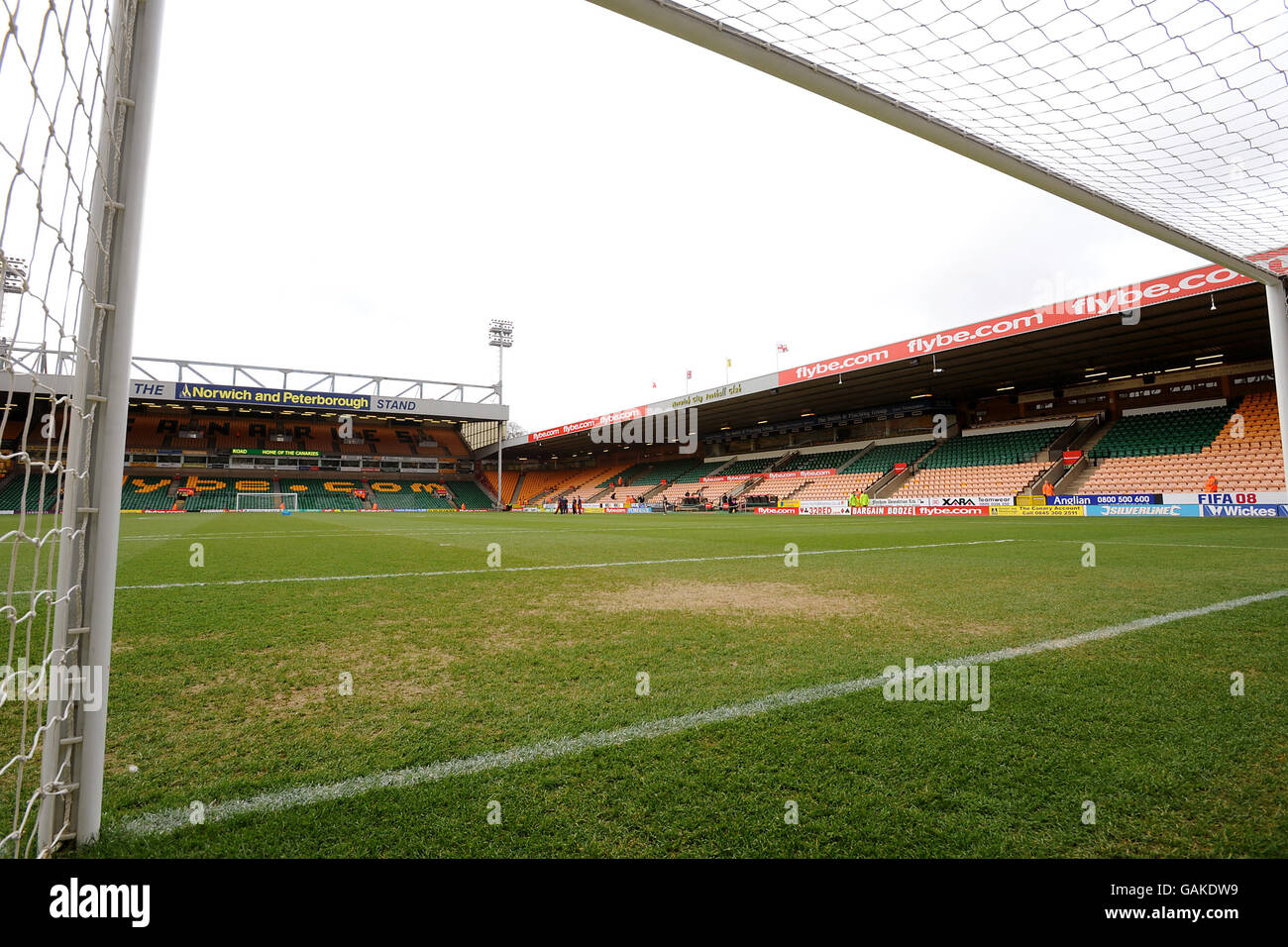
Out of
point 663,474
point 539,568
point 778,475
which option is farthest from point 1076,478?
point 663,474

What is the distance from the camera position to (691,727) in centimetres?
220

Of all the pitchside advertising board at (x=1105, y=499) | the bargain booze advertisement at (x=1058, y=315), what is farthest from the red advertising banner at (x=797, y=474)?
the pitchside advertising board at (x=1105, y=499)

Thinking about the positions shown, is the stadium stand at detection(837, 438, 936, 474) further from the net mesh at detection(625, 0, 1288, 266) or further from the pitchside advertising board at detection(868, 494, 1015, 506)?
the net mesh at detection(625, 0, 1288, 266)

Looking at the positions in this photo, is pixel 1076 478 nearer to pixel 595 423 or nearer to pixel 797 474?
pixel 797 474

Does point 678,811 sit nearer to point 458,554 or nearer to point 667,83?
point 667,83

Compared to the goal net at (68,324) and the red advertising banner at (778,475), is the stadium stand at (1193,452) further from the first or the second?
the goal net at (68,324)

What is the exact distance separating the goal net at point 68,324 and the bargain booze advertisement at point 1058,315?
15908 millimetres

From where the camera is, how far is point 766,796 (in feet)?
5.48

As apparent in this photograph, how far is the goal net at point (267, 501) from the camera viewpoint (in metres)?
38.3

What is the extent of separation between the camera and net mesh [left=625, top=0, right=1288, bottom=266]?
11.0ft

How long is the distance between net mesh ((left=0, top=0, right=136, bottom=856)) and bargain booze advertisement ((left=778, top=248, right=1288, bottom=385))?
15943mm

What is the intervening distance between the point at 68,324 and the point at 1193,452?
2806 cm

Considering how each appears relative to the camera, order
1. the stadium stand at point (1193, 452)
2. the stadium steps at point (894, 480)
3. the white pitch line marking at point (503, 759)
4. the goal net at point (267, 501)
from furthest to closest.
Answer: the goal net at point (267, 501) < the stadium steps at point (894, 480) < the stadium stand at point (1193, 452) < the white pitch line marking at point (503, 759)
